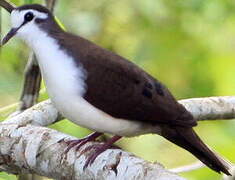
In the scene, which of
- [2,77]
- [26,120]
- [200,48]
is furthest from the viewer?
[200,48]

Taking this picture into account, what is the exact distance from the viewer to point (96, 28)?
759 cm

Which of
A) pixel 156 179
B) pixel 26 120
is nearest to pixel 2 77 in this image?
pixel 26 120

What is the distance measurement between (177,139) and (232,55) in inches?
101

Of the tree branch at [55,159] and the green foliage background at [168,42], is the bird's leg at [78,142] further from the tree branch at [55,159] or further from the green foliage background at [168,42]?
the green foliage background at [168,42]

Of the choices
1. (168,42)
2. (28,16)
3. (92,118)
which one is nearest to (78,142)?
(92,118)

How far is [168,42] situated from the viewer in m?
7.32

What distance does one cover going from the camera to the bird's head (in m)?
A: 4.85

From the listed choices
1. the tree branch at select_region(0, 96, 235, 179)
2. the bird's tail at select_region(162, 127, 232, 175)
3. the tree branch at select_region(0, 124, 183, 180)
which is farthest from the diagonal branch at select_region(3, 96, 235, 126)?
the bird's tail at select_region(162, 127, 232, 175)

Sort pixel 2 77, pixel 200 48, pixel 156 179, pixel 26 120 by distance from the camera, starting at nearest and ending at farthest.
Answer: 1. pixel 156 179
2. pixel 26 120
3. pixel 2 77
4. pixel 200 48

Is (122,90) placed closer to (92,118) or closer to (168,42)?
(92,118)

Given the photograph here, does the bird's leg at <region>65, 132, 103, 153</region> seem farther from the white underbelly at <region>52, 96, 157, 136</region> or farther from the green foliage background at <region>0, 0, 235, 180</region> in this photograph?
the green foliage background at <region>0, 0, 235, 180</region>

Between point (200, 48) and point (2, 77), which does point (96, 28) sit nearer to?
point (200, 48)

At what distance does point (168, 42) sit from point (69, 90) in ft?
9.11

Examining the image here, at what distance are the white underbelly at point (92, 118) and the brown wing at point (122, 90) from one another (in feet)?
0.11
